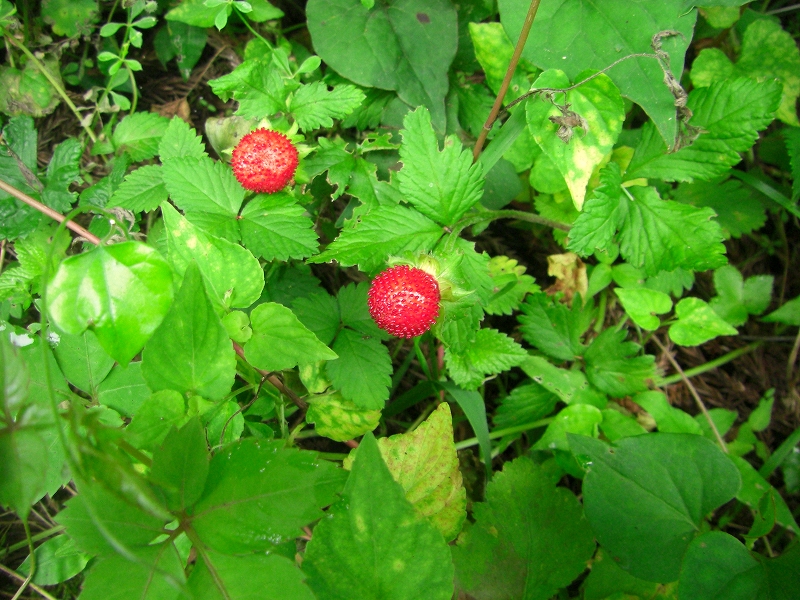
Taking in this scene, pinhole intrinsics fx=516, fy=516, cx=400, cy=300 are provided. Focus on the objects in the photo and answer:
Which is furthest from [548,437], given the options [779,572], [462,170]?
[462,170]

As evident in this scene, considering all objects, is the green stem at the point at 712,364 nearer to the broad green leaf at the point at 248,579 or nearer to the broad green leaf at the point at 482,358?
the broad green leaf at the point at 482,358

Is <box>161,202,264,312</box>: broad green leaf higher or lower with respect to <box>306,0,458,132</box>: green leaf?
lower

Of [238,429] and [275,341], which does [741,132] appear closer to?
[275,341]

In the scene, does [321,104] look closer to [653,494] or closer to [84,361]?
[84,361]

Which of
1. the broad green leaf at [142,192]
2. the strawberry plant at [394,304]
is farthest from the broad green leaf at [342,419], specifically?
the broad green leaf at [142,192]

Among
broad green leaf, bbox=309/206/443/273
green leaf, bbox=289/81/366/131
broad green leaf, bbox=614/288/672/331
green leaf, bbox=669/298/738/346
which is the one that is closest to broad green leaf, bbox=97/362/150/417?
broad green leaf, bbox=309/206/443/273

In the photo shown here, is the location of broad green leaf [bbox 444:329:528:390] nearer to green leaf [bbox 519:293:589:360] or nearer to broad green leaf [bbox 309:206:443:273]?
green leaf [bbox 519:293:589:360]
